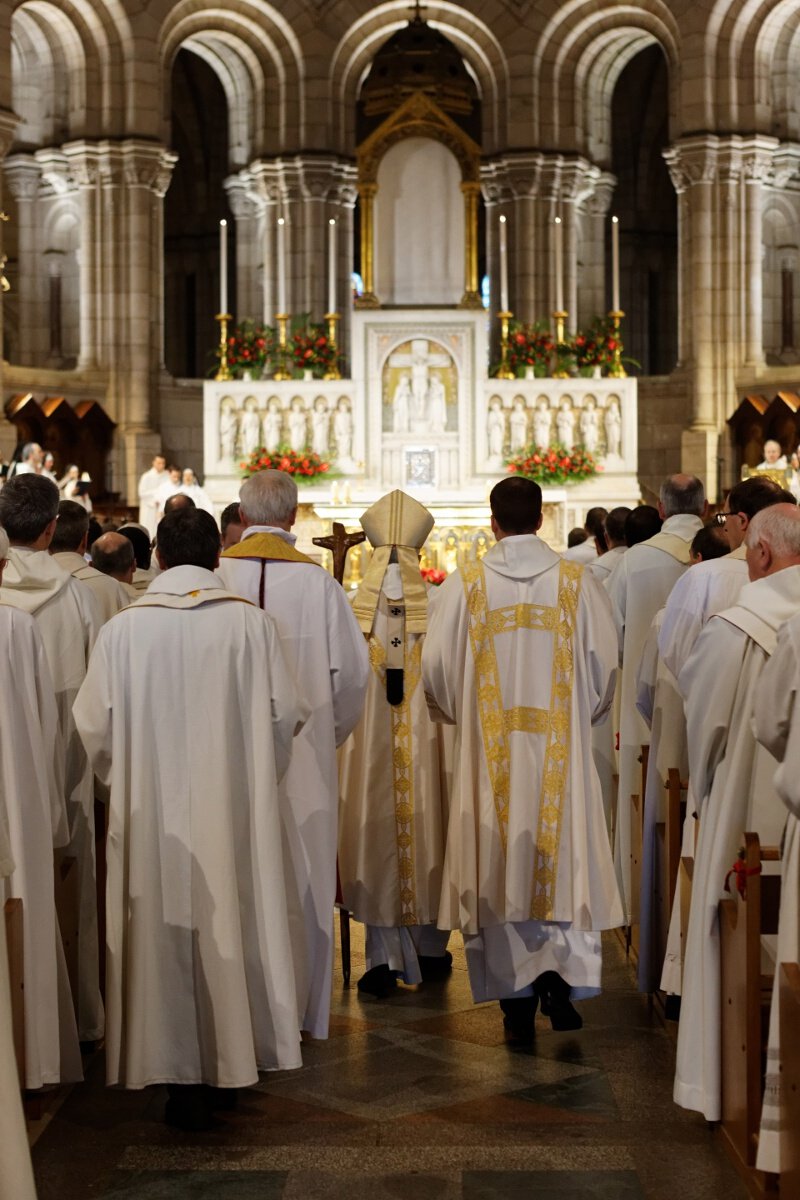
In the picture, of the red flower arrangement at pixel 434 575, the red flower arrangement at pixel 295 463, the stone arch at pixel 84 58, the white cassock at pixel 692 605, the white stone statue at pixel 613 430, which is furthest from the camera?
the stone arch at pixel 84 58

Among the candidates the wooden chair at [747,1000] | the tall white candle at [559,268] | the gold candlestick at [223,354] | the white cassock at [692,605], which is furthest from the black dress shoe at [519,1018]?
the tall white candle at [559,268]

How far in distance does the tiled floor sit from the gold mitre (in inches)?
62.2

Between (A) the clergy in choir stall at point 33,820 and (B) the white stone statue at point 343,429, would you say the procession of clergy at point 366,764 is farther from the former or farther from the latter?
(B) the white stone statue at point 343,429

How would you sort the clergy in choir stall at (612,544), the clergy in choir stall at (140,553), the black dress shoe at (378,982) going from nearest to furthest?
the black dress shoe at (378,982), the clergy in choir stall at (140,553), the clergy in choir stall at (612,544)

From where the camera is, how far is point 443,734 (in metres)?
7.09

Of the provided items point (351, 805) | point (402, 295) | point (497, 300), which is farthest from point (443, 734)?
point (497, 300)

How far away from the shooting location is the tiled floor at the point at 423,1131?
480 centimetres

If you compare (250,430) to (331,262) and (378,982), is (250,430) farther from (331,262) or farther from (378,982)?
(378,982)

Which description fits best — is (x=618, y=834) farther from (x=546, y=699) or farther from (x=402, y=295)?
(x=402, y=295)

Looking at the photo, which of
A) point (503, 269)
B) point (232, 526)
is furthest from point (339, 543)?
point (503, 269)

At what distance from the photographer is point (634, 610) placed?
798 centimetres

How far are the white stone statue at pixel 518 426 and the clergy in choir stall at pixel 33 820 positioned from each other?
560 inches

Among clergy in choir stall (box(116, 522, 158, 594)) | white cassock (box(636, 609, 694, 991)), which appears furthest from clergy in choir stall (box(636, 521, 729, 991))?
clergy in choir stall (box(116, 522, 158, 594))

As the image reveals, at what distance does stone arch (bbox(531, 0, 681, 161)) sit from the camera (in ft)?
77.9
